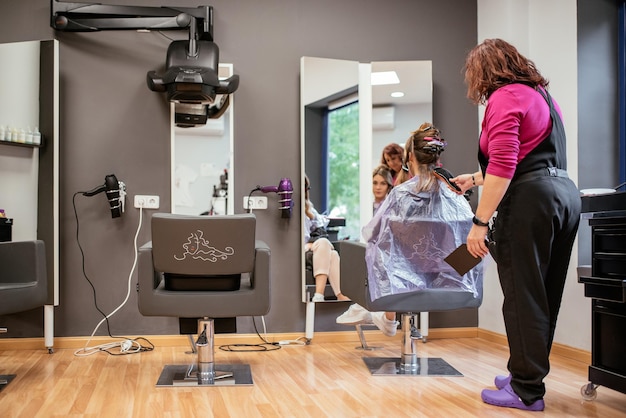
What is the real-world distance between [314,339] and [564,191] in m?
2.18

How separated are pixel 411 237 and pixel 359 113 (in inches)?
55.7

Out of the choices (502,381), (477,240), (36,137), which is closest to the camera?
(477,240)

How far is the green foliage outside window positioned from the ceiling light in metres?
0.24

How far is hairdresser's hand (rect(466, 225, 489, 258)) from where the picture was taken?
2393 millimetres

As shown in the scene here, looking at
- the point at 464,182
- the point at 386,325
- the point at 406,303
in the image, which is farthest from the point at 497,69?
the point at 386,325

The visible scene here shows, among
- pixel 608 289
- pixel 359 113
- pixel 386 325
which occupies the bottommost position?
pixel 386 325

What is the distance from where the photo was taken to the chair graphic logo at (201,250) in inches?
107

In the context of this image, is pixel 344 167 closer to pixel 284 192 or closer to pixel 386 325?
pixel 284 192

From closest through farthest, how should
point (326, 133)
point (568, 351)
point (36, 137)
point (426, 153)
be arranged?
point (426, 153)
point (568, 351)
point (36, 137)
point (326, 133)

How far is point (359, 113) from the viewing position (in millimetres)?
4160

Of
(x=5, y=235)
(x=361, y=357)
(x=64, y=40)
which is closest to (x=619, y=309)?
(x=361, y=357)

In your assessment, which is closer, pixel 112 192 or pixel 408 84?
pixel 112 192

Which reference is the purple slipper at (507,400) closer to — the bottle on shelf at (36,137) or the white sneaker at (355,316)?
the white sneaker at (355,316)

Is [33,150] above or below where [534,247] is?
above
